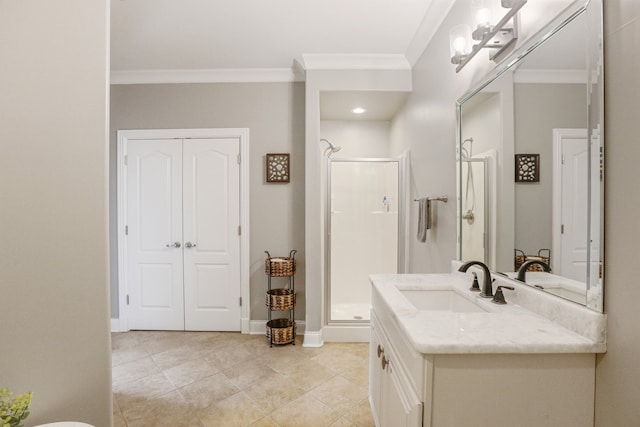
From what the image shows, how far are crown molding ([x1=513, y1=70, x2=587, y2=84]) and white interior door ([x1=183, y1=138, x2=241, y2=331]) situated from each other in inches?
102

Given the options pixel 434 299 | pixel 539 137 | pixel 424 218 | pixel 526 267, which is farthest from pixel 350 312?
pixel 539 137

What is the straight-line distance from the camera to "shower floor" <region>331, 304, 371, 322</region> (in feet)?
10.6

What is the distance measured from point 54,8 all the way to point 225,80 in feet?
7.04

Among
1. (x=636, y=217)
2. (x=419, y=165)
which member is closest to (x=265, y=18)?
(x=419, y=165)

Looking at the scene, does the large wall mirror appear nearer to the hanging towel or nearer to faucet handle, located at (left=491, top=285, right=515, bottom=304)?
faucet handle, located at (left=491, top=285, right=515, bottom=304)

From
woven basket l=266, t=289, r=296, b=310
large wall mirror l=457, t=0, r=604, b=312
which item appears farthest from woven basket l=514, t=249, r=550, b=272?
woven basket l=266, t=289, r=296, b=310

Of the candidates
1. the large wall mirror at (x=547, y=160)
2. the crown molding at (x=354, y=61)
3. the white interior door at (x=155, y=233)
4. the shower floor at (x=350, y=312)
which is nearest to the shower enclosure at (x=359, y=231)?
the shower floor at (x=350, y=312)

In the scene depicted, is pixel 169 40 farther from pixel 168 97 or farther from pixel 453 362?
pixel 453 362

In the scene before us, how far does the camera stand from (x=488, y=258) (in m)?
1.61

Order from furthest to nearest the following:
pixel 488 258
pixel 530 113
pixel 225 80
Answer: pixel 225 80 → pixel 488 258 → pixel 530 113

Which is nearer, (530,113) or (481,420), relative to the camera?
(481,420)

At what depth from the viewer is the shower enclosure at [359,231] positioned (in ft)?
11.3

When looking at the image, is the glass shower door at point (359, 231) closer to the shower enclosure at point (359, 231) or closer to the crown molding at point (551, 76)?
the shower enclosure at point (359, 231)

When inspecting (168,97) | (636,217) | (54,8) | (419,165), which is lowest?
(636,217)
